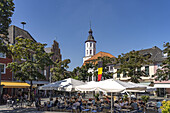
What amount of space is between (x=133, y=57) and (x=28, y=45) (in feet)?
54.8

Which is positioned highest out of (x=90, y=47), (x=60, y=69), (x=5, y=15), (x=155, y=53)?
(x=90, y=47)

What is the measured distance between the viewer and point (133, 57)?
28.6 metres

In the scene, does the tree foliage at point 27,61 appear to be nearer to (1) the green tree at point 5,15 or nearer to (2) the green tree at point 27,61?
(2) the green tree at point 27,61

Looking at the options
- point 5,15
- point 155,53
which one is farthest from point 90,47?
point 5,15

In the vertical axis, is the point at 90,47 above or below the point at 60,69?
above

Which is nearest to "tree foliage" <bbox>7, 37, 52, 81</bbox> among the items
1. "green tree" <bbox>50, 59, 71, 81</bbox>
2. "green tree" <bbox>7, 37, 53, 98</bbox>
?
"green tree" <bbox>7, 37, 53, 98</bbox>

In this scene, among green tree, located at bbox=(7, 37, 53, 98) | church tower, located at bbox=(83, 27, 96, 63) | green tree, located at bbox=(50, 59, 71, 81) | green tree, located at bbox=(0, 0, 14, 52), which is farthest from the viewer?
church tower, located at bbox=(83, 27, 96, 63)

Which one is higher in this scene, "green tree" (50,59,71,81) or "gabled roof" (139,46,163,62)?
"gabled roof" (139,46,163,62)

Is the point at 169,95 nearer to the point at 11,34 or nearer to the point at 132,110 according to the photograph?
the point at 132,110

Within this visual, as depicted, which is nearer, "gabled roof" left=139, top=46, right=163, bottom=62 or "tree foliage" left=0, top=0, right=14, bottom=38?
"tree foliage" left=0, top=0, right=14, bottom=38

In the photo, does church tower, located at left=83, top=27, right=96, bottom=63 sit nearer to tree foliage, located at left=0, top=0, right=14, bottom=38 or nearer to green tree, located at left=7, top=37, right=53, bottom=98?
green tree, located at left=7, top=37, right=53, bottom=98

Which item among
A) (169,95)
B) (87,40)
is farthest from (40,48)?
(87,40)

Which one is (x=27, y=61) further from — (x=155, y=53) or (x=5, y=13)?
(x=155, y=53)

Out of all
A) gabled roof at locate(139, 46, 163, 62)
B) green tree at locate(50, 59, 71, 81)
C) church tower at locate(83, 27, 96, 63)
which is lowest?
green tree at locate(50, 59, 71, 81)
